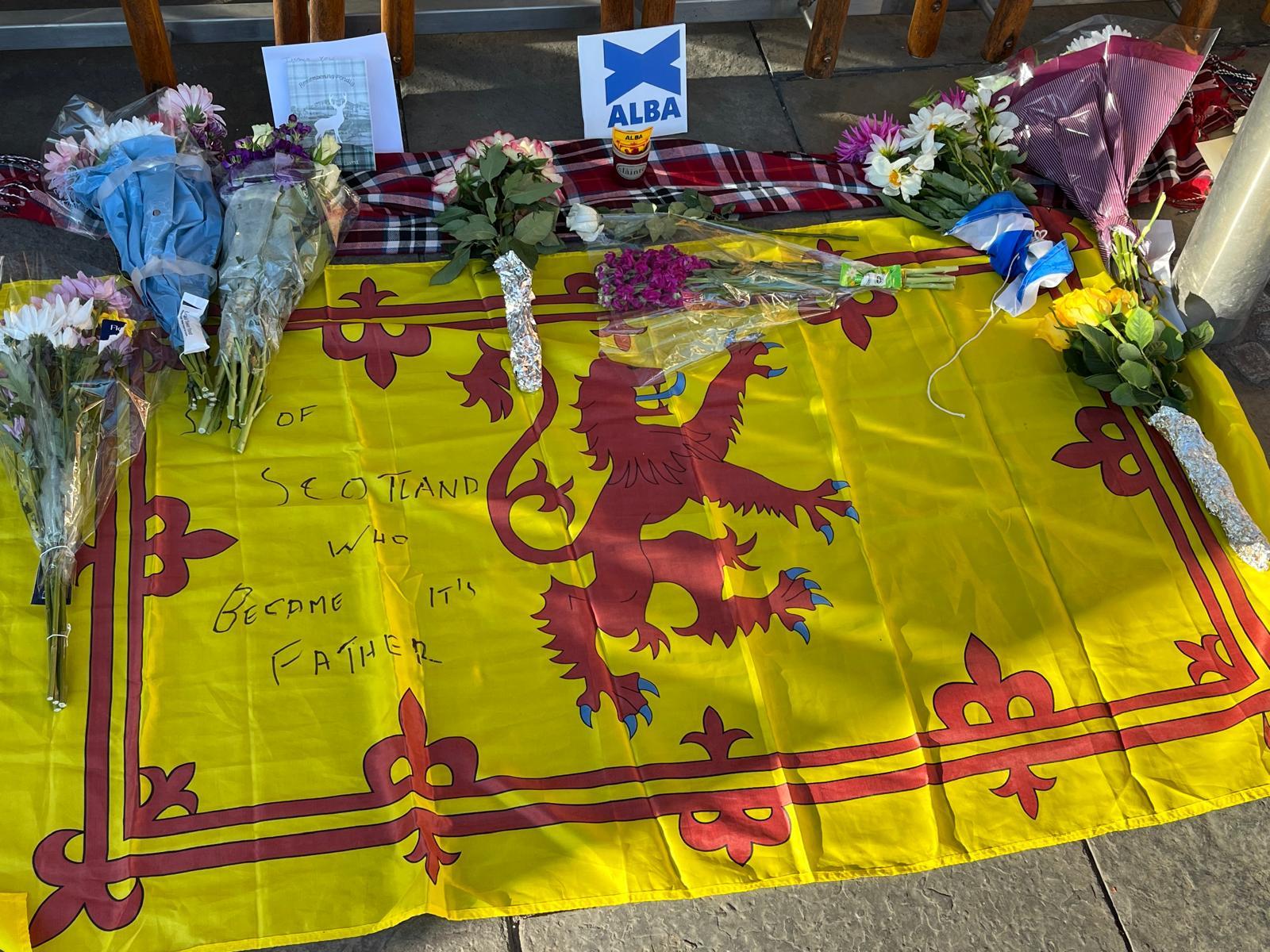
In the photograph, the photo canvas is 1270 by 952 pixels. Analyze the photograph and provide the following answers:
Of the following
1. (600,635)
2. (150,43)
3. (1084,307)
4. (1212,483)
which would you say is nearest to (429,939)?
(600,635)

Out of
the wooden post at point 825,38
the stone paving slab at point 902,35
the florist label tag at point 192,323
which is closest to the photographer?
the florist label tag at point 192,323

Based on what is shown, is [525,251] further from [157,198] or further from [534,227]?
[157,198]

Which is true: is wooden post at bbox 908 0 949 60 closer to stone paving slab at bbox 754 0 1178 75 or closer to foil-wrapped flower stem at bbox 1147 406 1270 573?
stone paving slab at bbox 754 0 1178 75

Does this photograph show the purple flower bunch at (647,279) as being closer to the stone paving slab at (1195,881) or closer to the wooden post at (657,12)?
the wooden post at (657,12)

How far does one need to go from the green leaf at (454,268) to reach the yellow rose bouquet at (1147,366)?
1456 mm

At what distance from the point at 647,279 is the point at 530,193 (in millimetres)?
386

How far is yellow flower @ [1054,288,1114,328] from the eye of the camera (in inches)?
106

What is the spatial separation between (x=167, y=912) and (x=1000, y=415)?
2.06m

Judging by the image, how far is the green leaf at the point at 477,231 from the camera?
9.13 ft

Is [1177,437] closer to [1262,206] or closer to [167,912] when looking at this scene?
[1262,206]

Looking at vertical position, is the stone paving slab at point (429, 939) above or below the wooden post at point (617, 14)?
below

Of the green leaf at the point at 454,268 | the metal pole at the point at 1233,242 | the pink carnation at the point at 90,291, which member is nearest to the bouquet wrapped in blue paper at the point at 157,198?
the pink carnation at the point at 90,291

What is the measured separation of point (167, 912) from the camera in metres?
1.95

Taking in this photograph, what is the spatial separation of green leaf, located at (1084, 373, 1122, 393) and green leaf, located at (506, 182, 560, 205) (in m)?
1.39
